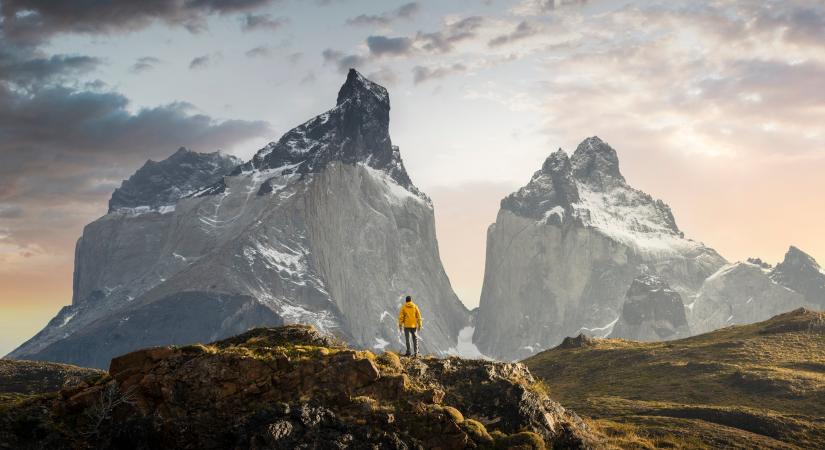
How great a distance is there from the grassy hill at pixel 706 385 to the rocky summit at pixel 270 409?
8679 millimetres

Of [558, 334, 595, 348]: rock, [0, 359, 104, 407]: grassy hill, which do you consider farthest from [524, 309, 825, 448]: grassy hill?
Answer: [0, 359, 104, 407]: grassy hill

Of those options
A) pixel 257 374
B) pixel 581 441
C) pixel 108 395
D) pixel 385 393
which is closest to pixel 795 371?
pixel 581 441

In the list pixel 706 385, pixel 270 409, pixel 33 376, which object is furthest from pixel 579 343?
pixel 270 409

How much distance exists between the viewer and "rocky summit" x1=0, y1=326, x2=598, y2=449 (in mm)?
35719

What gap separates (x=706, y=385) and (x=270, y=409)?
137 feet

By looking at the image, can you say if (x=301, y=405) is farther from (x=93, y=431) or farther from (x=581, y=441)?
(x=581, y=441)

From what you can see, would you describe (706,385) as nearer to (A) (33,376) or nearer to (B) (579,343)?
(B) (579,343)

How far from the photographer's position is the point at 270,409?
120 feet

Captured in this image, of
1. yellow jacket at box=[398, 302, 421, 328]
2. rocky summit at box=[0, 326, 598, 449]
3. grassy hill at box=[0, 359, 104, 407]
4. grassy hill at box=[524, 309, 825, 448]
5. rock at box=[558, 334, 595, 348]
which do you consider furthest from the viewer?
rock at box=[558, 334, 595, 348]

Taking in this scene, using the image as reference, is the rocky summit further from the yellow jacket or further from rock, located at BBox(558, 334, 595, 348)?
rock, located at BBox(558, 334, 595, 348)

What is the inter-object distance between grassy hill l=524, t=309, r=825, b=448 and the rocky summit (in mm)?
8679

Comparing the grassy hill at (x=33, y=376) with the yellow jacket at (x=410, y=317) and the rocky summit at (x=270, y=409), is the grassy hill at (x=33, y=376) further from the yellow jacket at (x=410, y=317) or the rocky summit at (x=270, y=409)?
the rocky summit at (x=270, y=409)

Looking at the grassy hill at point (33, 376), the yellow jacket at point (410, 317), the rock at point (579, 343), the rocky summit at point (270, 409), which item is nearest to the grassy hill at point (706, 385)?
the rock at point (579, 343)

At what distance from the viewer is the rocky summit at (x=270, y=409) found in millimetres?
35719
